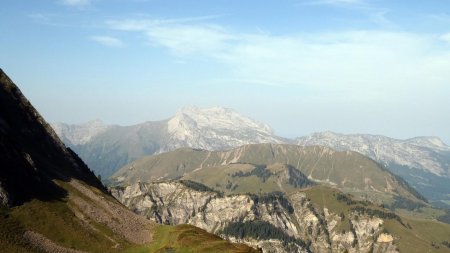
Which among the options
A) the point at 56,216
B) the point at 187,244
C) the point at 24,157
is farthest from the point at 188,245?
the point at 24,157

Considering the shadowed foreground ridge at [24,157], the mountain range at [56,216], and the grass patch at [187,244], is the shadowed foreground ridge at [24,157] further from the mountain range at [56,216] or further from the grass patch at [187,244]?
the grass patch at [187,244]

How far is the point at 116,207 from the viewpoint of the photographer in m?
171

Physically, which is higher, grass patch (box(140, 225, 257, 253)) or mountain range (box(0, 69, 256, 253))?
mountain range (box(0, 69, 256, 253))

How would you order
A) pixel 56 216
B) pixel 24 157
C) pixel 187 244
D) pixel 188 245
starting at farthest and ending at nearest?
pixel 24 157, pixel 187 244, pixel 56 216, pixel 188 245

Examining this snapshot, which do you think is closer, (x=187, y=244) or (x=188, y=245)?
(x=188, y=245)

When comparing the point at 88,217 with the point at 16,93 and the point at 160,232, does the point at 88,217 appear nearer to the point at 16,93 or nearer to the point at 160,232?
the point at 160,232

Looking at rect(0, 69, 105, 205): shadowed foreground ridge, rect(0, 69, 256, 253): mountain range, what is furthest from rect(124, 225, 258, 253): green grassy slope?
rect(0, 69, 105, 205): shadowed foreground ridge

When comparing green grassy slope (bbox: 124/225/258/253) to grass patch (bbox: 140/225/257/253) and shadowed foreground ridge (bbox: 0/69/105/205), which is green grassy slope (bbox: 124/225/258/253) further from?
shadowed foreground ridge (bbox: 0/69/105/205)

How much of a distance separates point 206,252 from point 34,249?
43828 mm

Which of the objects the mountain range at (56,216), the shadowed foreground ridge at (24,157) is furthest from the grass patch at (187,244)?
the shadowed foreground ridge at (24,157)

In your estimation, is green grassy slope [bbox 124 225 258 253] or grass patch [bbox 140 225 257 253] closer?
green grassy slope [bbox 124 225 258 253]

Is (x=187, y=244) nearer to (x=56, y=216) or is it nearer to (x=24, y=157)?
(x=56, y=216)

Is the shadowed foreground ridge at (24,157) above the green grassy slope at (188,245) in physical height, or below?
above

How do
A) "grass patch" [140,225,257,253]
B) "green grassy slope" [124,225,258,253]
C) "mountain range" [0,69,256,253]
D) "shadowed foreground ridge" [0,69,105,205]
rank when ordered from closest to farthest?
"mountain range" [0,69,256,253], "green grassy slope" [124,225,258,253], "grass patch" [140,225,257,253], "shadowed foreground ridge" [0,69,105,205]
